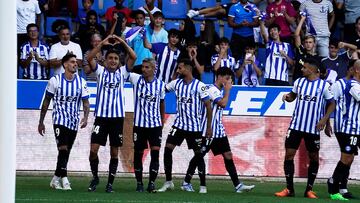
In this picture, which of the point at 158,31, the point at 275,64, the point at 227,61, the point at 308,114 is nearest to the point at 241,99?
the point at 227,61

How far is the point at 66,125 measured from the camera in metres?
14.7

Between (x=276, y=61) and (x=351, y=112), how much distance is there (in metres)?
5.34

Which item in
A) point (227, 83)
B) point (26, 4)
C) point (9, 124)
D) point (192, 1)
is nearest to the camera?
point (9, 124)

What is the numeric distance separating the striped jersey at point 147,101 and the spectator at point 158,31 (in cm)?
477

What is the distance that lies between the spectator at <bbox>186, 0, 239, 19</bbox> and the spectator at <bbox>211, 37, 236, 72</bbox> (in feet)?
5.45

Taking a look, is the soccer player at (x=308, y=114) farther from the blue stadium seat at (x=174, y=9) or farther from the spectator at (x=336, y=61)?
the blue stadium seat at (x=174, y=9)

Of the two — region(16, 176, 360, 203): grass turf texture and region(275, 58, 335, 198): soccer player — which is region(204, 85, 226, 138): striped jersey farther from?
region(275, 58, 335, 198): soccer player

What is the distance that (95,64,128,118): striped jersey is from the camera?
14.4 meters

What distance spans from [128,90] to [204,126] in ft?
10.6

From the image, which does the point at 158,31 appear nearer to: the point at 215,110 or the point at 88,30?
the point at 88,30

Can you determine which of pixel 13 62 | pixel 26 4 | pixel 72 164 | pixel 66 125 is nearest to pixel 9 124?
A: pixel 13 62

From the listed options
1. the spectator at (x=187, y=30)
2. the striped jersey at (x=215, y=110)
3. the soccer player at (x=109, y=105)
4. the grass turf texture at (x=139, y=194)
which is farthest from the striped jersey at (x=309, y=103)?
the spectator at (x=187, y=30)

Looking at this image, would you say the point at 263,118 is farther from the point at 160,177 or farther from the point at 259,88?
the point at 160,177

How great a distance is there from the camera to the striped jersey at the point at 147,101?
14.4 m
